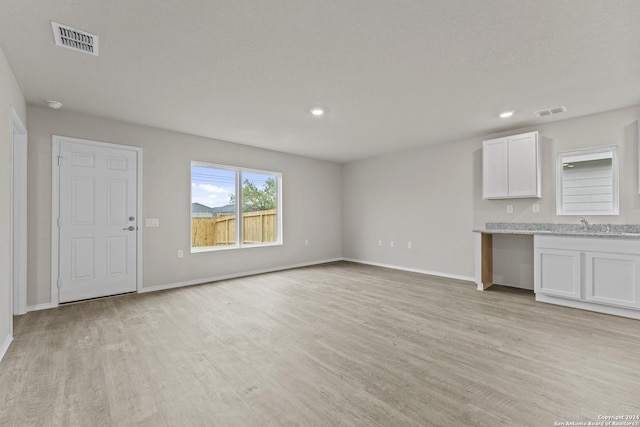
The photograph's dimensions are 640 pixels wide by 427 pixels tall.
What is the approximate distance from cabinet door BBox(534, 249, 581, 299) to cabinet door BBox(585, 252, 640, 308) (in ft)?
0.36

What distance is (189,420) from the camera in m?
1.63

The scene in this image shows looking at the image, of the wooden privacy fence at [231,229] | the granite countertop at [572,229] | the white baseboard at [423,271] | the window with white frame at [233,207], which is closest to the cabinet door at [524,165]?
the granite countertop at [572,229]

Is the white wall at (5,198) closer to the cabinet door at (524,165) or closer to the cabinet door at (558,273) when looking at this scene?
the cabinet door at (558,273)

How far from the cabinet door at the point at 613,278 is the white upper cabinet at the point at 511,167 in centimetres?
117

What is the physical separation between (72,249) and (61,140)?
1440mm

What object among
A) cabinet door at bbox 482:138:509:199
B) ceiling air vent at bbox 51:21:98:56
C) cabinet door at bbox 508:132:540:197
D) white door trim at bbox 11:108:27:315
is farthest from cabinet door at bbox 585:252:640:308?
white door trim at bbox 11:108:27:315

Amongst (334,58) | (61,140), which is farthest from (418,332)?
(61,140)

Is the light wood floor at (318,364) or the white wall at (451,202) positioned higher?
the white wall at (451,202)

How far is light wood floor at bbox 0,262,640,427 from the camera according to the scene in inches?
67.1

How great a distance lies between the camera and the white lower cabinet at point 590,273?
326cm

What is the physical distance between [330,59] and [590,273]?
3914 millimetres

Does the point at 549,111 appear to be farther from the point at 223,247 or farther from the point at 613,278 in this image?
the point at 223,247

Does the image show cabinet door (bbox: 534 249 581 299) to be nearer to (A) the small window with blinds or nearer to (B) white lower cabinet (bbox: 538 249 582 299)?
(B) white lower cabinet (bbox: 538 249 582 299)

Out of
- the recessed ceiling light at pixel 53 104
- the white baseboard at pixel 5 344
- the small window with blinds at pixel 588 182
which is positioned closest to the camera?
the white baseboard at pixel 5 344
